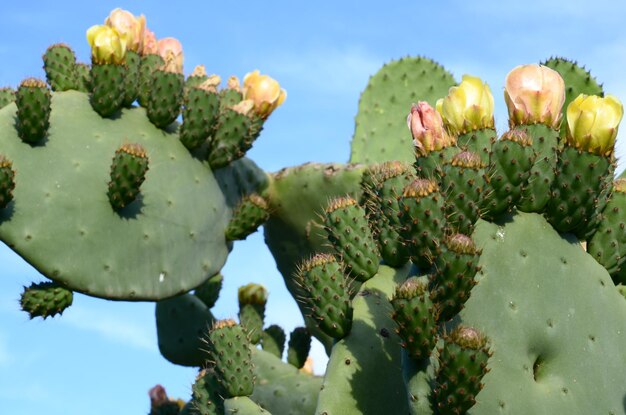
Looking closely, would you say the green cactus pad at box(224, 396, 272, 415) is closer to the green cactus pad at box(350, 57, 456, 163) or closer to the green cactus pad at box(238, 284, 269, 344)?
the green cactus pad at box(238, 284, 269, 344)

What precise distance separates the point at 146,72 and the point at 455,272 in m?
2.43

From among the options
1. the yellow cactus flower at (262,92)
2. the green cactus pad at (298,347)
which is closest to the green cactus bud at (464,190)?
the yellow cactus flower at (262,92)

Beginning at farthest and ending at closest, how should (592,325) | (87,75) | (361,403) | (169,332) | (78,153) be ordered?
(169,332) < (87,75) < (78,153) < (361,403) < (592,325)

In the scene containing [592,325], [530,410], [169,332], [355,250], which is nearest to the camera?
[530,410]

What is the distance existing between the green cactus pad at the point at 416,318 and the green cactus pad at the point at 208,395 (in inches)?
44.7

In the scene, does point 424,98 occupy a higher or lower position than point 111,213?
higher

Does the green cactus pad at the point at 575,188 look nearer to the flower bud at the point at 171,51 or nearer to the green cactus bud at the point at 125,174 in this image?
the green cactus bud at the point at 125,174

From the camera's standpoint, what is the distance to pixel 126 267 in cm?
A: 428

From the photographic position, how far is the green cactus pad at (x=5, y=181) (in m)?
4.04

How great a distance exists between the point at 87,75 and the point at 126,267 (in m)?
0.97

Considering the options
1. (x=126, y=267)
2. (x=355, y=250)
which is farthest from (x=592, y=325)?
(x=126, y=267)

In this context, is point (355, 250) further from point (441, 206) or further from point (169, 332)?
point (169, 332)

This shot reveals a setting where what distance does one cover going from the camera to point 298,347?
200 inches

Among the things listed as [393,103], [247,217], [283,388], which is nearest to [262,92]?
[247,217]
